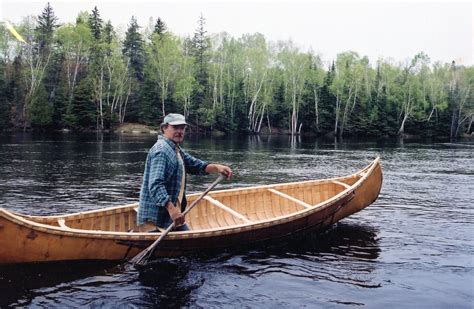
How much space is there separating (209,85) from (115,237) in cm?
5623

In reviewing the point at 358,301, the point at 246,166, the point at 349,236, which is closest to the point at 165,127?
the point at 358,301

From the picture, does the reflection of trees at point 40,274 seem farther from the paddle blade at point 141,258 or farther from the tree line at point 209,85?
the tree line at point 209,85

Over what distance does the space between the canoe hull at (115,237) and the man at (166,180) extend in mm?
350

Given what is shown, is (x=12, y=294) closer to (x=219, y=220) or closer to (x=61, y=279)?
(x=61, y=279)

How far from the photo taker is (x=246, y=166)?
2270cm

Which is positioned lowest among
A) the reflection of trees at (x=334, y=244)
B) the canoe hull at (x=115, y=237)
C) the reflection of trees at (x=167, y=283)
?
→ the reflection of trees at (x=167, y=283)

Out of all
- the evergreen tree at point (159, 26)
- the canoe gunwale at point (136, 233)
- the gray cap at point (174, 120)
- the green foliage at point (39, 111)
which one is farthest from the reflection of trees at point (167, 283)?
the evergreen tree at point (159, 26)

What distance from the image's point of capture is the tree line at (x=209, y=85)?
168 ft

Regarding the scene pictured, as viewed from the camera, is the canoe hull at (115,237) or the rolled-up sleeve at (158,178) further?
the rolled-up sleeve at (158,178)

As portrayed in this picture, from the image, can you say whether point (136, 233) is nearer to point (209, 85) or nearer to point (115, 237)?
point (115, 237)

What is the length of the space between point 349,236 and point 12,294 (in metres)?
6.36

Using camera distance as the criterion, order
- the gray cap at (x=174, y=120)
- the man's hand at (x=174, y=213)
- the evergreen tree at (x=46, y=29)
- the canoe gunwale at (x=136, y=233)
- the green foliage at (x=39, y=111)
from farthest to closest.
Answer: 1. the evergreen tree at (x=46, y=29)
2. the green foliage at (x=39, y=111)
3. the gray cap at (x=174, y=120)
4. the man's hand at (x=174, y=213)
5. the canoe gunwale at (x=136, y=233)

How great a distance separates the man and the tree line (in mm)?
45425

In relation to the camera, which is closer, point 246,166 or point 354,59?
point 246,166
